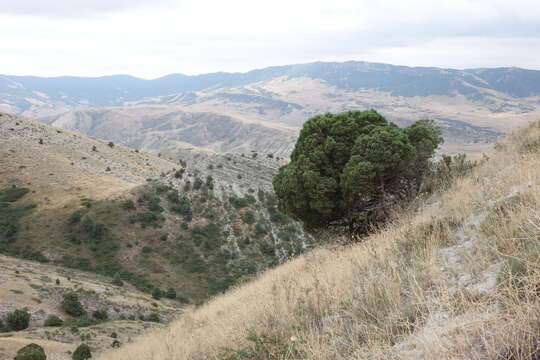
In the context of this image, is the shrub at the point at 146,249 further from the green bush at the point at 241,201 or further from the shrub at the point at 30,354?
the shrub at the point at 30,354

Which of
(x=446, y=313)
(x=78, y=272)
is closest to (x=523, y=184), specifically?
(x=446, y=313)

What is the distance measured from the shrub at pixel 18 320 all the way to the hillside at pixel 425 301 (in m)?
17.9

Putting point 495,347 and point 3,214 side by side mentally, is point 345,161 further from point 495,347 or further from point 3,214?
point 3,214

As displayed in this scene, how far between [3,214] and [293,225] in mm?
33537

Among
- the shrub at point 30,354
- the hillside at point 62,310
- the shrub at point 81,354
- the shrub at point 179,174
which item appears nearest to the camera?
the shrub at point 30,354

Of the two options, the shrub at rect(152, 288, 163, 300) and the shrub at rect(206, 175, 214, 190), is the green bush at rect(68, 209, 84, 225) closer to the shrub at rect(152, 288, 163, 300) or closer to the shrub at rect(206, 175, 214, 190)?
the shrub at rect(152, 288, 163, 300)

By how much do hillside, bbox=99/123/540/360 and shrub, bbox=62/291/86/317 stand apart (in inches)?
790

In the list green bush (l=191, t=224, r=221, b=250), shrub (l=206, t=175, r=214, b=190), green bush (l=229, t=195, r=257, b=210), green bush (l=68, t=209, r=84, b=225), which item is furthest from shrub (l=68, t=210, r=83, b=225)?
green bush (l=229, t=195, r=257, b=210)

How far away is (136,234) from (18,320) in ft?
66.3

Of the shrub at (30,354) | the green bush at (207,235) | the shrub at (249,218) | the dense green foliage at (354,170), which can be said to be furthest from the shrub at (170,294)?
the dense green foliage at (354,170)

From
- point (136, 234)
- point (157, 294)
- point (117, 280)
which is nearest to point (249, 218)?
point (136, 234)

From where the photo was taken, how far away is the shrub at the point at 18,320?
20547 mm

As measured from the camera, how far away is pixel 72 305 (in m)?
24.5

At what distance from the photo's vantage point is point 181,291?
3500 centimetres
